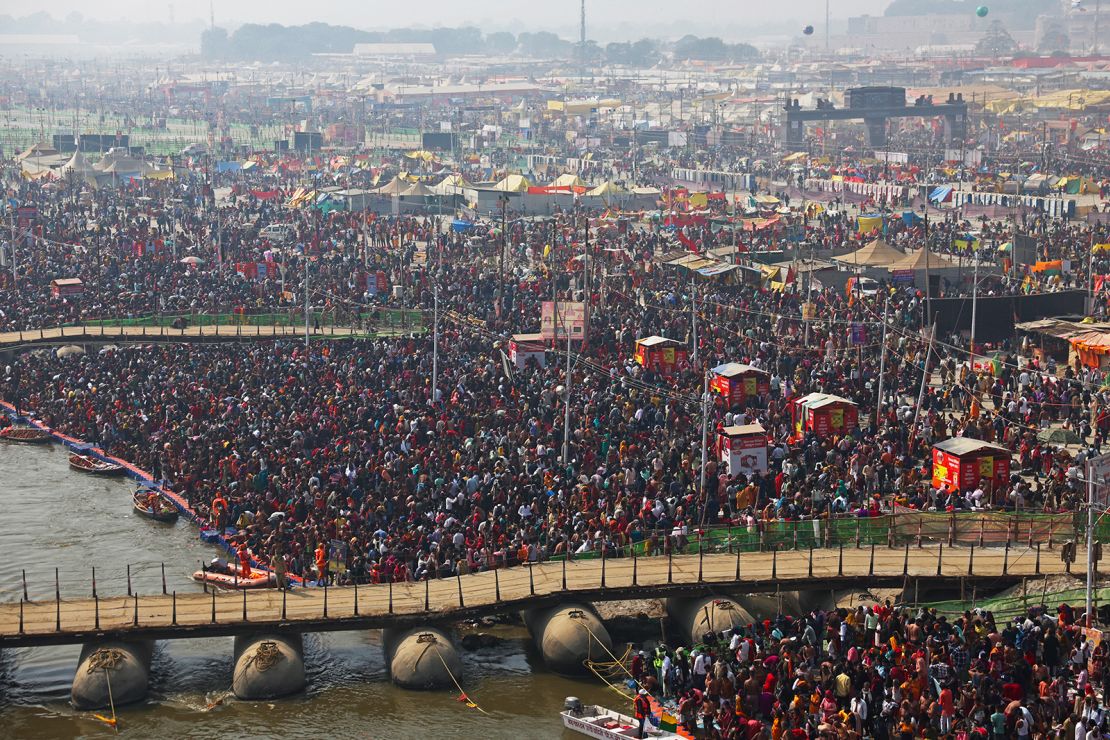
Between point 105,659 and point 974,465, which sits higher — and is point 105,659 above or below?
below

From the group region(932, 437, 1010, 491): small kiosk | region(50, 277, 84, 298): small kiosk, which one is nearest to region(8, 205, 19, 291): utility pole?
region(50, 277, 84, 298): small kiosk

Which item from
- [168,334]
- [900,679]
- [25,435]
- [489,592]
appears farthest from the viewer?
[168,334]

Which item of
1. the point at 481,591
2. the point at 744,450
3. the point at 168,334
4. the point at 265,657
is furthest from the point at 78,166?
the point at 265,657

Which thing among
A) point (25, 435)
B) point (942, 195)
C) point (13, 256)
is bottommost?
point (25, 435)

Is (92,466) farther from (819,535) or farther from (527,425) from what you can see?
(819,535)

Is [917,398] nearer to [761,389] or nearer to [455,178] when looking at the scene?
[761,389]

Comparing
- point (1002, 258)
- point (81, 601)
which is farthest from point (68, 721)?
point (1002, 258)

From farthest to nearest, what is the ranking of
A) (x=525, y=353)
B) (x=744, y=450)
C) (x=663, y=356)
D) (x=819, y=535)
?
(x=525, y=353), (x=663, y=356), (x=744, y=450), (x=819, y=535)

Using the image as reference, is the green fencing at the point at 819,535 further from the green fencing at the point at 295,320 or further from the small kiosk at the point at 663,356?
the green fencing at the point at 295,320
